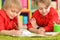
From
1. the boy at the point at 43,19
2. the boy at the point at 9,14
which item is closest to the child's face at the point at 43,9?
the boy at the point at 43,19

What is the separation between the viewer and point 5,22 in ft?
4.36

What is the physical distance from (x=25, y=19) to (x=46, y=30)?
0.22 m

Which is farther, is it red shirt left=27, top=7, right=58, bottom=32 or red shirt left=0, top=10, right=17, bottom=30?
red shirt left=27, top=7, right=58, bottom=32

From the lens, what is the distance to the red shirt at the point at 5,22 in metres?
1.31

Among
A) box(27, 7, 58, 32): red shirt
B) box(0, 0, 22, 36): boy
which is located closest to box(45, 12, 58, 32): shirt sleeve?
box(27, 7, 58, 32): red shirt

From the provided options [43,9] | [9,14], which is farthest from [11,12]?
[43,9]

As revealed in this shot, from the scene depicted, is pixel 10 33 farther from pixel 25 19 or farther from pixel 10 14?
pixel 25 19

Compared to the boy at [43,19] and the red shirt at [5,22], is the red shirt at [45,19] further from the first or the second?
the red shirt at [5,22]

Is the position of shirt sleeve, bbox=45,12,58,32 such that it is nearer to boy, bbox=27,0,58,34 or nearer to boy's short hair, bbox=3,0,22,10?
boy, bbox=27,0,58,34

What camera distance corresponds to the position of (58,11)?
157 centimetres

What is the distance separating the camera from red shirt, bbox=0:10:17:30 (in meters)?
1.31

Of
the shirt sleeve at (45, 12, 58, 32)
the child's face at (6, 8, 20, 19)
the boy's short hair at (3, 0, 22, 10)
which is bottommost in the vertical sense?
the shirt sleeve at (45, 12, 58, 32)

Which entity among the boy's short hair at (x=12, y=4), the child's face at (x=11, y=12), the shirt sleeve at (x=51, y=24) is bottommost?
the shirt sleeve at (x=51, y=24)

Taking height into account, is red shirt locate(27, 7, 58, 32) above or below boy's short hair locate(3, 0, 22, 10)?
below
